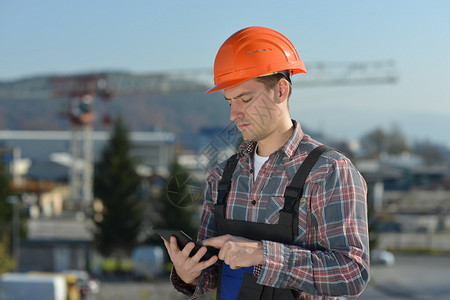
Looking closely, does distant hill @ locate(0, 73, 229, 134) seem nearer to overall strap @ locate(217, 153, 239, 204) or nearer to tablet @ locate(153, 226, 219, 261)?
overall strap @ locate(217, 153, 239, 204)

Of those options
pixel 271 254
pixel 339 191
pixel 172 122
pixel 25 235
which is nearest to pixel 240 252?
pixel 271 254

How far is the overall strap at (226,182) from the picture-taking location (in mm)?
2061

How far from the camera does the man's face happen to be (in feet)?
6.25

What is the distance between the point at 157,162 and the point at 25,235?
1449 inches

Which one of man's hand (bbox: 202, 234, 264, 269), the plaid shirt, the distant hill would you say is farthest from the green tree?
the distant hill

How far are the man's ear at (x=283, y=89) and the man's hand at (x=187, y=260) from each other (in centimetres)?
57

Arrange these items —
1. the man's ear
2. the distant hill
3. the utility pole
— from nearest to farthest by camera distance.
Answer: the man's ear < the utility pole < the distant hill

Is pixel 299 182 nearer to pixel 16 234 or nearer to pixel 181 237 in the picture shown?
pixel 181 237

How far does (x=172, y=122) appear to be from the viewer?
16075cm

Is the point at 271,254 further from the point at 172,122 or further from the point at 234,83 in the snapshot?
the point at 172,122

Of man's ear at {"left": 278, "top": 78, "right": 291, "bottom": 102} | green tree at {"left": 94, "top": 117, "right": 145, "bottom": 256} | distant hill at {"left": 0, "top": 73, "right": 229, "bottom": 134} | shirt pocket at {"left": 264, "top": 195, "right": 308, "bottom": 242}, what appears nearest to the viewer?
shirt pocket at {"left": 264, "top": 195, "right": 308, "bottom": 242}

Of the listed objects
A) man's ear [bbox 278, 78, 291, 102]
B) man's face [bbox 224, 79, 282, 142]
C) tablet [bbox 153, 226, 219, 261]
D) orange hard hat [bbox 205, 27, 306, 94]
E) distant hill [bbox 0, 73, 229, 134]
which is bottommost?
distant hill [bbox 0, 73, 229, 134]

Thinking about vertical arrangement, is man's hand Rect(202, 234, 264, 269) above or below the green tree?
above

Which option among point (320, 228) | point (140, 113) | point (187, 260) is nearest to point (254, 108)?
point (320, 228)
